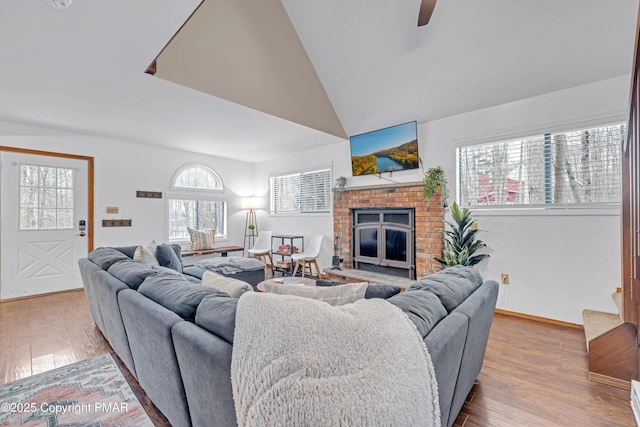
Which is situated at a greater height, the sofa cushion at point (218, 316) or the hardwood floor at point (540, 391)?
the sofa cushion at point (218, 316)

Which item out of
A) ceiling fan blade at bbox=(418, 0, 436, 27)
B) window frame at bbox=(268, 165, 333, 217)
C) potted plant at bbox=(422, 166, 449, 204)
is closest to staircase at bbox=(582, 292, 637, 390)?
potted plant at bbox=(422, 166, 449, 204)

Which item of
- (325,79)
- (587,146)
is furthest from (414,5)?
(587,146)

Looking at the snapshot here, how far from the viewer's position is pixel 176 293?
1.42 metres

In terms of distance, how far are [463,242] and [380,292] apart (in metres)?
2.32

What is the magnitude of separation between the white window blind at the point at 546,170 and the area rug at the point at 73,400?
3743mm

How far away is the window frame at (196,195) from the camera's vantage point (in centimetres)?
507

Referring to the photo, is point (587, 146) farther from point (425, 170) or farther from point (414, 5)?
point (414, 5)

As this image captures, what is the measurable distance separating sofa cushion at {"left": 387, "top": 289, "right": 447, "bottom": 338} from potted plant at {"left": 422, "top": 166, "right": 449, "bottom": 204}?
8.03ft

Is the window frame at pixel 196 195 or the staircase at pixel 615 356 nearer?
the staircase at pixel 615 356

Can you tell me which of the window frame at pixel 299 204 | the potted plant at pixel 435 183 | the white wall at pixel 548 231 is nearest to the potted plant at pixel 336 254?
the window frame at pixel 299 204

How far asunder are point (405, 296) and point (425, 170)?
9.38 ft

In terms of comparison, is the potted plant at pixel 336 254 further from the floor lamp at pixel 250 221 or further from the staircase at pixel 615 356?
the staircase at pixel 615 356

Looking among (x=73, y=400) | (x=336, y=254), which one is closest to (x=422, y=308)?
(x=73, y=400)

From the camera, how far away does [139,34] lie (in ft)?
7.12
